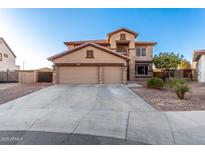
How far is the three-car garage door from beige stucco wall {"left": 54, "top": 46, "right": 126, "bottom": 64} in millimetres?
693

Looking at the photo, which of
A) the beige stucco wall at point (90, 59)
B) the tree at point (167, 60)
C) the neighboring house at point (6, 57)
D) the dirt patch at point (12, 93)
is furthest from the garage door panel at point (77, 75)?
the neighboring house at point (6, 57)

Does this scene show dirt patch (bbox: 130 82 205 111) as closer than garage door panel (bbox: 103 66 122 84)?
Yes

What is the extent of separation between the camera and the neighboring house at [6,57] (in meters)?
27.4

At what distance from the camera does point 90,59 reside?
19.5 meters

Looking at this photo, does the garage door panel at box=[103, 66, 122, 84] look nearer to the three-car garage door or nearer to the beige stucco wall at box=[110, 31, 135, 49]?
the three-car garage door

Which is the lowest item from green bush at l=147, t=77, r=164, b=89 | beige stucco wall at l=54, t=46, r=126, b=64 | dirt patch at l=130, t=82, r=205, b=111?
dirt patch at l=130, t=82, r=205, b=111

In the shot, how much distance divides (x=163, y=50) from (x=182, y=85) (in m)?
17.0

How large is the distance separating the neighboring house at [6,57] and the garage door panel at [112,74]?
18224 mm

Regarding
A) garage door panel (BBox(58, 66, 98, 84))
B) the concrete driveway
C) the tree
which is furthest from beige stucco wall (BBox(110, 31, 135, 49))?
the concrete driveway

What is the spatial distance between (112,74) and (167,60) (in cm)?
1011

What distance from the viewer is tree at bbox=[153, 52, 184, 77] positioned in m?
24.6

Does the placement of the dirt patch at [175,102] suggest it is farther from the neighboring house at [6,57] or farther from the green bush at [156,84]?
the neighboring house at [6,57]

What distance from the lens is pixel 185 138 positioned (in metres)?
4.44

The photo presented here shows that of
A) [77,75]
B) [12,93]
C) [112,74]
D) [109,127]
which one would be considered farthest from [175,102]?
[77,75]
